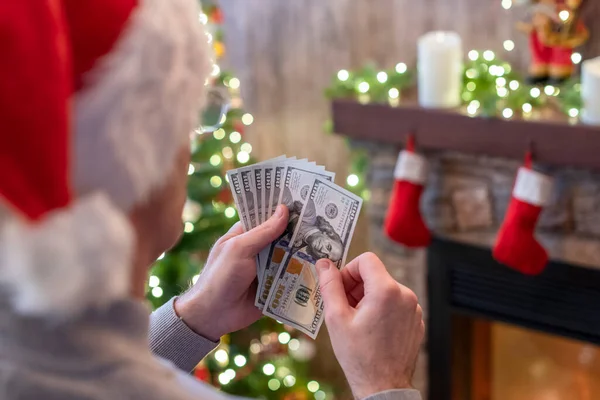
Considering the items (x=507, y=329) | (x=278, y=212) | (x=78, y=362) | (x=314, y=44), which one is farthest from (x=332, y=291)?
(x=314, y=44)

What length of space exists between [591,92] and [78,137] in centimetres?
Result: 149

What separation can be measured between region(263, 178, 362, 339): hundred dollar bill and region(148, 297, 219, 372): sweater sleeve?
0.13 metres

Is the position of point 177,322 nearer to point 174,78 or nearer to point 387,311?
point 387,311

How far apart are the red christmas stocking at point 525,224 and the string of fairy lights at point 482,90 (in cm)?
18

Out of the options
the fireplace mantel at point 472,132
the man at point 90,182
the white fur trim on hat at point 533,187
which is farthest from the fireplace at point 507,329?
the man at point 90,182

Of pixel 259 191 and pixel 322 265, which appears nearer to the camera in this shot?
pixel 322 265

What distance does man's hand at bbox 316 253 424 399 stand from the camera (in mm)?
857

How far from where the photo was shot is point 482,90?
2.01 metres

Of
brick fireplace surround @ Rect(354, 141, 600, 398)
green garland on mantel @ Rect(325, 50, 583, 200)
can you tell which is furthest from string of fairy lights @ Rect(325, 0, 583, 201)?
brick fireplace surround @ Rect(354, 141, 600, 398)

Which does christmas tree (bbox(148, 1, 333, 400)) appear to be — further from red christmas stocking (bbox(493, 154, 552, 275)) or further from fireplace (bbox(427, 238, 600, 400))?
red christmas stocking (bbox(493, 154, 552, 275))

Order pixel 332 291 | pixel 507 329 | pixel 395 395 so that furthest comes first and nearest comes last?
pixel 507 329 < pixel 332 291 < pixel 395 395

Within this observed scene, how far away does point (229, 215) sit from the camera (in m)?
2.19

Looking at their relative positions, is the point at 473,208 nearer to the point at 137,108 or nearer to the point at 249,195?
the point at 249,195

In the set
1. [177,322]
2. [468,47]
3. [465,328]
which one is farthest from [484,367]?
[177,322]
